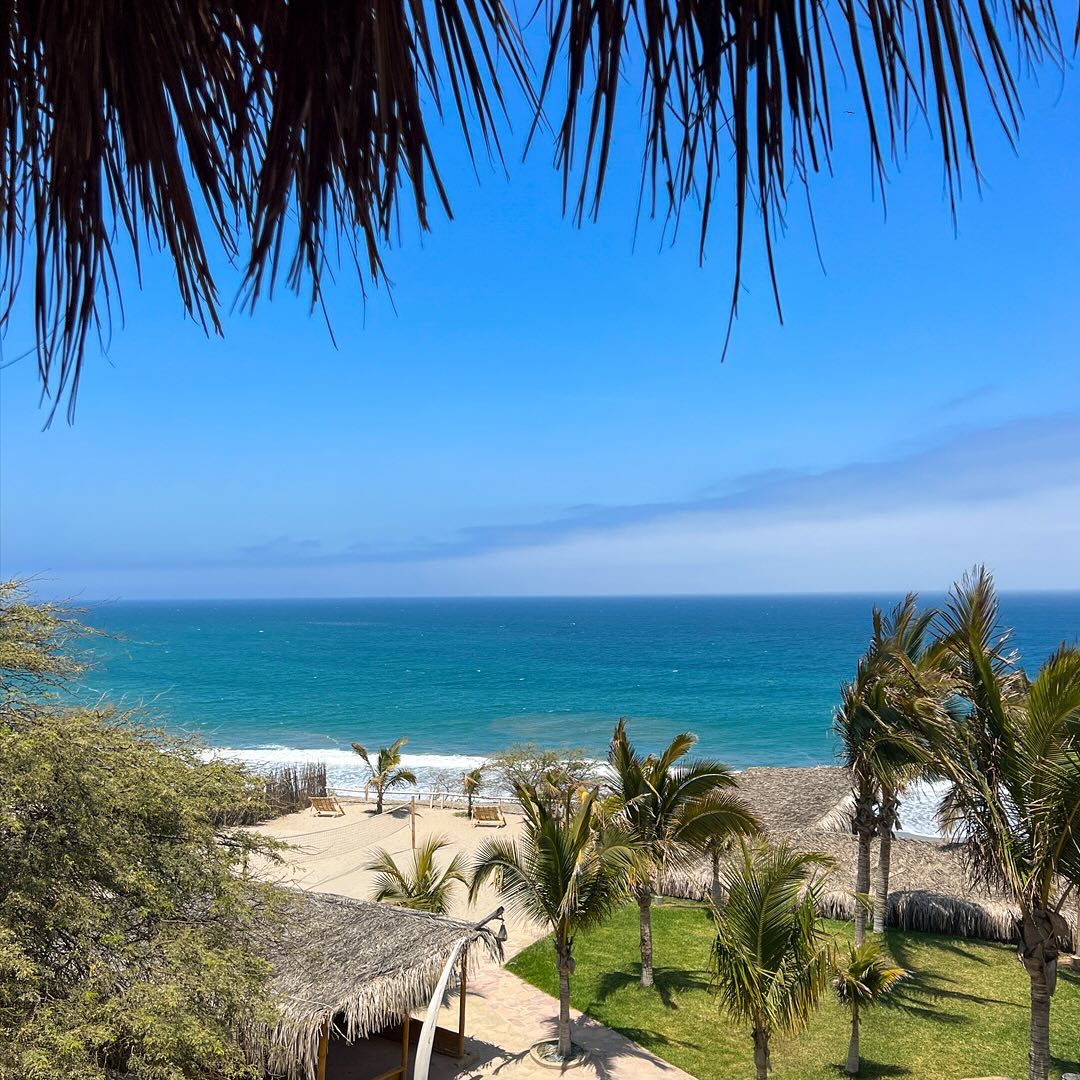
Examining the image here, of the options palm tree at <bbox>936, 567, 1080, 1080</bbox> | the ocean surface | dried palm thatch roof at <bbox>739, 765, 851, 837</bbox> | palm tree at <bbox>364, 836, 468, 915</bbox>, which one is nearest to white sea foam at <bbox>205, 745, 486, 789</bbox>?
the ocean surface

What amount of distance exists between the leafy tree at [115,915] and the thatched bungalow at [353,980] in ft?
3.71

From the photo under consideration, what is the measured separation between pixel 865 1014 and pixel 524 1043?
449 centimetres

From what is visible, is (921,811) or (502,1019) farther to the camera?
(921,811)

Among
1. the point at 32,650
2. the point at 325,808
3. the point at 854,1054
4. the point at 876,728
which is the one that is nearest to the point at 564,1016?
the point at 854,1054

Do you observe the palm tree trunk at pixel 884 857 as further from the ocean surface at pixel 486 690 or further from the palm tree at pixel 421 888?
the ocean surface at pixel 486 690

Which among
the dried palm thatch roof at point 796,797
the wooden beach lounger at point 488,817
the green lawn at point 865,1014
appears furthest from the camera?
the wooden beach lounger at point 488,817

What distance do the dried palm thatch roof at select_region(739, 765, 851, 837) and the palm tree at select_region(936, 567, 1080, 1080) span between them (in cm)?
1076

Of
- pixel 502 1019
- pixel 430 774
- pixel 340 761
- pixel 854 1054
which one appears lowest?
pixel 340 761

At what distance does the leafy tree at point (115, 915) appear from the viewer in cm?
494

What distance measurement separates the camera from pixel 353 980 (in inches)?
310

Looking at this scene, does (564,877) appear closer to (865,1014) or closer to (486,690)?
→ (865,1014)

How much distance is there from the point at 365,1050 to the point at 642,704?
43807mm

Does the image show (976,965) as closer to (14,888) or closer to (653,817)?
(653,817)

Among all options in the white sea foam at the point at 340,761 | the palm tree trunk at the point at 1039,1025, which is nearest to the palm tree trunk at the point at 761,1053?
the palm tree trunk at the point at 1039,1025
